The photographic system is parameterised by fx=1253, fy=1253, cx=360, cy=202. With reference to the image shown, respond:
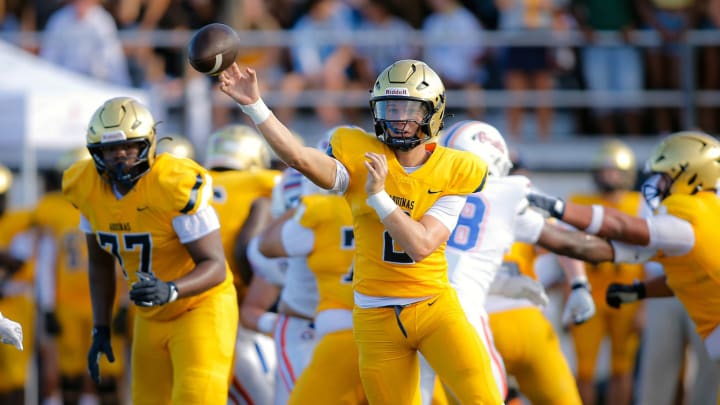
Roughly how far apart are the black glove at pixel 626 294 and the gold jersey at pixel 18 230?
202 inches

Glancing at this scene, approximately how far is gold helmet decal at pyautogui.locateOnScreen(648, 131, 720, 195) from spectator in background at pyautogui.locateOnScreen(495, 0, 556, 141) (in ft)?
18.8

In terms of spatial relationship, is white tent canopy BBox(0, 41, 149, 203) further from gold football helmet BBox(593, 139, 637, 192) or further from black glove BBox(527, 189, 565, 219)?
black glove BBox(527, 189, 565, 219)

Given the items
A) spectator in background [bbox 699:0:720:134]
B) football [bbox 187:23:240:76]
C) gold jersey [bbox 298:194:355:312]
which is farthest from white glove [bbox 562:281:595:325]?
spectator in background [bbox 699:0:720:134]

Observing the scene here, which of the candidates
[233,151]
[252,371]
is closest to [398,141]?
[252,371]

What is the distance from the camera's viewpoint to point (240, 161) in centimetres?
779

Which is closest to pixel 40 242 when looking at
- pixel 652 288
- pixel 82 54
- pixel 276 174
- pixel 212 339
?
pixel 82 54

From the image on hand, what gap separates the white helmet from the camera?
643 centimetres

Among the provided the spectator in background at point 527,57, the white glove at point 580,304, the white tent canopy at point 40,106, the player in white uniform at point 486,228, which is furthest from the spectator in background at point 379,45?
the player in white uniform at point 486,228

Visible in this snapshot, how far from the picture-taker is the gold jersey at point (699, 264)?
20.1 ft

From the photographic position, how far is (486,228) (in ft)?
20.4

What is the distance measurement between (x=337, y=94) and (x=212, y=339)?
6.48 m

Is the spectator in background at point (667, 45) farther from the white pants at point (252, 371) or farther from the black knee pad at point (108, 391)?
the white pants at point (252, 371)

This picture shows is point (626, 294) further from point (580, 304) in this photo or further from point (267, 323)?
point (267, 323)

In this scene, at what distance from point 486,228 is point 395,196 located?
1.09m
